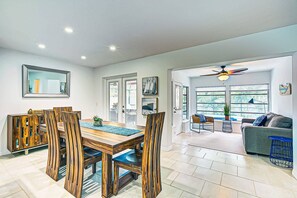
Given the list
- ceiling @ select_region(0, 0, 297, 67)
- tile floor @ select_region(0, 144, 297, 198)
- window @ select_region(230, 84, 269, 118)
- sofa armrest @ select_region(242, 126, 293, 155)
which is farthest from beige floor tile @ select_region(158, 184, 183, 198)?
window @ select_region(230, 84, 269, 118)

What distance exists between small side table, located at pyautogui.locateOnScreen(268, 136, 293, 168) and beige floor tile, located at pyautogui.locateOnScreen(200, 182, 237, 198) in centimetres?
167

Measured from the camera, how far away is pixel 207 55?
9.92 feet

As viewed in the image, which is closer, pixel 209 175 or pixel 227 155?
pixel 209 175

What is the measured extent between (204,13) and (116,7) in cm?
123

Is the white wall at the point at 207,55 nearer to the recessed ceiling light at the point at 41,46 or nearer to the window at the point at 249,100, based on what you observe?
the recessed ceiling light at the point at 41,46

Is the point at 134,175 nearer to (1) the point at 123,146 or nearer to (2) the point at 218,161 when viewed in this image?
(1) the point at 123,146

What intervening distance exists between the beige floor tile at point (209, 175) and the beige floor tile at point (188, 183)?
5.4 inches

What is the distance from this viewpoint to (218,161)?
2992 mm

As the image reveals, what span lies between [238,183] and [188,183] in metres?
0.79

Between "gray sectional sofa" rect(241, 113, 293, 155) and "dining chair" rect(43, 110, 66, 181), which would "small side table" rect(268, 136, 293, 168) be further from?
"dining chair" rect(43, 110, 66, 181)

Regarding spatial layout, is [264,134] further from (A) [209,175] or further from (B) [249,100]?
(B) [249,100]

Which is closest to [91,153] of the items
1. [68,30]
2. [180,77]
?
[68,30]

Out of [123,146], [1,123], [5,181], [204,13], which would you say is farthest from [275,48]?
[1,123]

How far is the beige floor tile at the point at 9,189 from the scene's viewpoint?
1.95 metres
